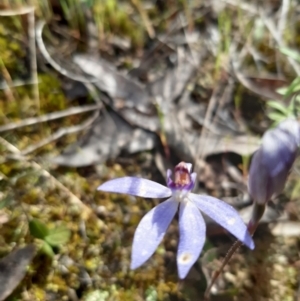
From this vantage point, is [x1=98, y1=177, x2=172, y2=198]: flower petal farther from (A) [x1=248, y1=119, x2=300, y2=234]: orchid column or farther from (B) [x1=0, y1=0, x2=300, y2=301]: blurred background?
(B) [x1=0, y1=0, x2=300, y2=301]: blurred background

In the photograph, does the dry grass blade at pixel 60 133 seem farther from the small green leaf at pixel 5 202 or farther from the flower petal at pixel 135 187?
the flower petal at pixel 135 187

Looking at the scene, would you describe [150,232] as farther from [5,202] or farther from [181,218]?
[5,202]

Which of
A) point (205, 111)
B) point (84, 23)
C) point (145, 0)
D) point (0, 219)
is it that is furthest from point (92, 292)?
point (145, 0)

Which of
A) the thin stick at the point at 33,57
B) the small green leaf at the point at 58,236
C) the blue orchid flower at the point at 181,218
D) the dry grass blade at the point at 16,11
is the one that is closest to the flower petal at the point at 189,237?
the blue orchid flower at the point at 181,218

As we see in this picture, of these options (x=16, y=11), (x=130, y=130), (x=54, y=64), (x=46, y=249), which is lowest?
(x=46, y=249)

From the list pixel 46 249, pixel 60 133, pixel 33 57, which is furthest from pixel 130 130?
pixel 46 249

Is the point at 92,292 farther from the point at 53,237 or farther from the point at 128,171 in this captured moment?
the point at 128,171

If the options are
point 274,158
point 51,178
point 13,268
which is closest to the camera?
point 274,158

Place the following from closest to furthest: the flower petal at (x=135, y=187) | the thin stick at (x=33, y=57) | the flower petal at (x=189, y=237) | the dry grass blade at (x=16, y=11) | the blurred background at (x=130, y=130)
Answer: the flower petal at (x=189, y=237) → the flower petal at (x=135, y=187) → the blurred background at (x=130, y=130) → the thin stick at (x=33, y=57) → the dry grass blade at (x=16, y=11)
